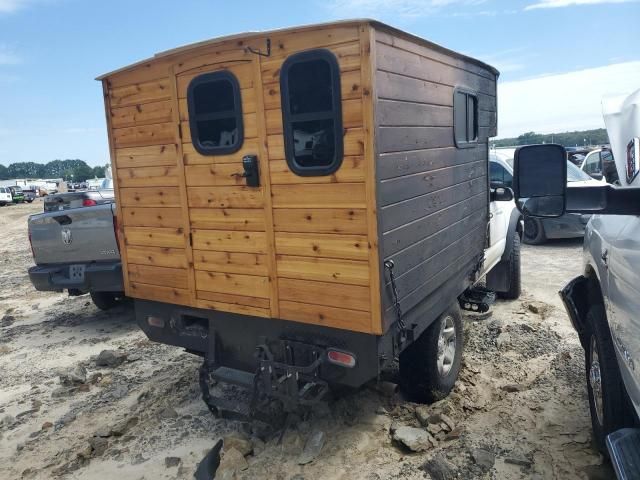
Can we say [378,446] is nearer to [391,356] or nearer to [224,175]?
[391,356]

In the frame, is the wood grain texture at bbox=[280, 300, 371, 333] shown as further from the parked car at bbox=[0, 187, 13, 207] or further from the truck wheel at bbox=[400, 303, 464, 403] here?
the parked car at bbox=[0, 187, 13, 207]

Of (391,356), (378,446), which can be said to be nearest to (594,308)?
(391,356)

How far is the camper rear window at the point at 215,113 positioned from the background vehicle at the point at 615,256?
1.90 metres

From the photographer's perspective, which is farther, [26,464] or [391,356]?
[26,464]

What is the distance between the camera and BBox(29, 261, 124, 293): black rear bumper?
239 inches

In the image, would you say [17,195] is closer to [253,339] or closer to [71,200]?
[71,200]

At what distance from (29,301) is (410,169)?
7496 mm

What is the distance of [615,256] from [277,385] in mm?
2080

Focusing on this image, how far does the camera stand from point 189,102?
11.7 ft

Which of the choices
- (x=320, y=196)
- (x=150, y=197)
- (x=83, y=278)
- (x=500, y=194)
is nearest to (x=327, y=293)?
(x=320, y=196)

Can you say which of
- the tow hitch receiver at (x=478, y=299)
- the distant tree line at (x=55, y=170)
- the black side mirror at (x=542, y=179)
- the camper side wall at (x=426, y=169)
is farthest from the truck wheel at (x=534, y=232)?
the distant tree line at (x=55, y=170)

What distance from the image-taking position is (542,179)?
2.03m

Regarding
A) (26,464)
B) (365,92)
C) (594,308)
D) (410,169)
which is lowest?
(26,464)

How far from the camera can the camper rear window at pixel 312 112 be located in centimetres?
297
